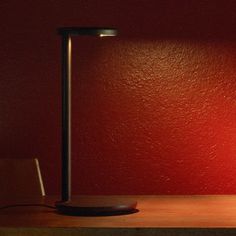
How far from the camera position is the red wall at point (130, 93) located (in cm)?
297

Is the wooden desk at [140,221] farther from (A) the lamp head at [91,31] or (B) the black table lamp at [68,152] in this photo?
(A) the lamp head at [91,31]

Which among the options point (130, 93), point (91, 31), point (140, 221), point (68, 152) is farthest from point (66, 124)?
point (130, 93)

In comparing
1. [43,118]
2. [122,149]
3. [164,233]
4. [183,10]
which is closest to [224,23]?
[183,10]

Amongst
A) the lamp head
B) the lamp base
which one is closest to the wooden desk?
the lamp base

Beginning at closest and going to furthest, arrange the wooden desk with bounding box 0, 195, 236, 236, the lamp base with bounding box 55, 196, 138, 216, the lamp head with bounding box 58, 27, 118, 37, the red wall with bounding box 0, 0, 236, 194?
the wooden desk with bounding box 0, 195, 236, 236 → the lamp base with bounding box 55, 196, 138, 216 → the lamp head with bounding box 58, 27, 118, 37 → the red wall with bounding box 0, 0, 236, 194

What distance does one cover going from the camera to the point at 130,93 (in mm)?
2977

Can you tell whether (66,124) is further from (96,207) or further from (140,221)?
(140,221)

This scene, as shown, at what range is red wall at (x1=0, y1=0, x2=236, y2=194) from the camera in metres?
2.97

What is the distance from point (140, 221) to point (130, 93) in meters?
1.08

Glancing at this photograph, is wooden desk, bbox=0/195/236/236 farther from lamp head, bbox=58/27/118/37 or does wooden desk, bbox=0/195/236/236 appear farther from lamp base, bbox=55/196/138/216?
lamp head, bbox=58/27/118/37

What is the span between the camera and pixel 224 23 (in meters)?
2.96

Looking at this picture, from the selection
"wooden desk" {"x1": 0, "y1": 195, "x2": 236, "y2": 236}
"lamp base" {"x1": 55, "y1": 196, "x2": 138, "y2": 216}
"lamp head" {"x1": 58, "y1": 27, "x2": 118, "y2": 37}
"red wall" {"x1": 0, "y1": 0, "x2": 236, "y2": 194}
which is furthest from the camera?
"red wall" {"x1": 0, "y1": 0, "x2": 236, "y2": 194}

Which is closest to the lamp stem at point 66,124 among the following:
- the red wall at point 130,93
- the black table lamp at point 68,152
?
the black table lamp at point 68,152

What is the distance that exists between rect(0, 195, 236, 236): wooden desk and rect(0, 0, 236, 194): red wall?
2.01ft
